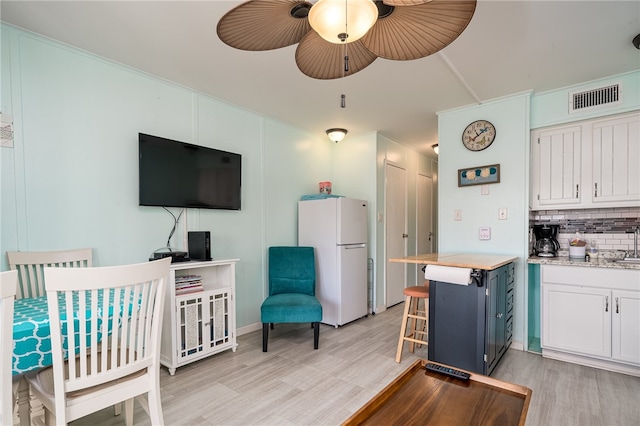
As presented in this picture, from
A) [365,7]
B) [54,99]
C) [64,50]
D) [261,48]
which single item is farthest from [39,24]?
[365,7]

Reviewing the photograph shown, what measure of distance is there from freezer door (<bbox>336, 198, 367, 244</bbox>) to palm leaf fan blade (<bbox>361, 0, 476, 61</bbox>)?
7.57ft

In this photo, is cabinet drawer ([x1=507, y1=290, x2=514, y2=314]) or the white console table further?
cabinet drawer ([x1=507, y1=290, x2=514, y2=314])

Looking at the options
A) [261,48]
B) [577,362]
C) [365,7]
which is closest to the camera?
[365,7]

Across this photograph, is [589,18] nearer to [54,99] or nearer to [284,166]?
[284,166]

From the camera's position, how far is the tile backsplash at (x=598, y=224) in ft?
9.27

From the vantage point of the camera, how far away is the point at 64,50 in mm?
2246

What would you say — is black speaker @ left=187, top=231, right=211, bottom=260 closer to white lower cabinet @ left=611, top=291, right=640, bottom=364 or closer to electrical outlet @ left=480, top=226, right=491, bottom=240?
electrical outlet @ left=480, top=226, right=491, bottom=240

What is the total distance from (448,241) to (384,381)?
1.78 m

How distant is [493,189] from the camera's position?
3.23 meters

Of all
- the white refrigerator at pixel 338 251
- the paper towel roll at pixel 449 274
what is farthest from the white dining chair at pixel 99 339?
the white refrigerator at pixel 338 251

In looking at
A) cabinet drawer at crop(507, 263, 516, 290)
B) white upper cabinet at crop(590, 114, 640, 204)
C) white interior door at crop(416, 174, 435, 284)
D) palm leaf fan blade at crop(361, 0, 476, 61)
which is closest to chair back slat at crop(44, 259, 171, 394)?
palm leaf fan blade at crop(361, 0, 476, 61)

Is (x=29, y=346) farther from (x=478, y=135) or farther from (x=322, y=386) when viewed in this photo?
(x=478, y=135)

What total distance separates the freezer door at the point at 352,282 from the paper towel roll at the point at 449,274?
4.46ft

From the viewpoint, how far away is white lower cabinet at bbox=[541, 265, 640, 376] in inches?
93.3
